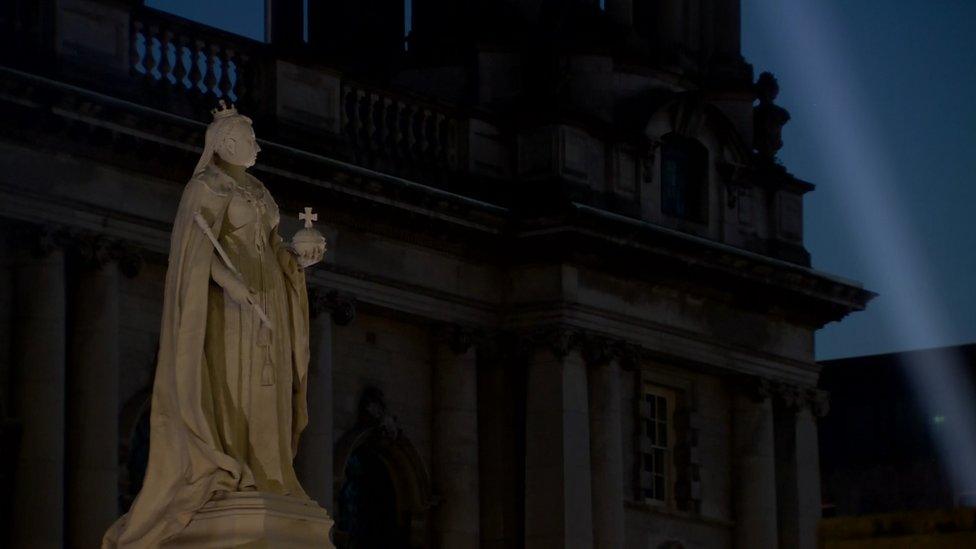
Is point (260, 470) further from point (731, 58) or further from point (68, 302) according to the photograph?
point (731, 58)

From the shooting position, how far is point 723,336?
42.5 m

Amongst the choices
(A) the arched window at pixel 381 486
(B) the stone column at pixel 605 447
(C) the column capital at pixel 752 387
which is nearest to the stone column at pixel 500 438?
(B) the stone column at pixel 605 447

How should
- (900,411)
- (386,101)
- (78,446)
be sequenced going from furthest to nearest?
(900,411) < (386,101) < (78,446)

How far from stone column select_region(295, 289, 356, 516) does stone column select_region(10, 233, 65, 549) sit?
4.04 metres

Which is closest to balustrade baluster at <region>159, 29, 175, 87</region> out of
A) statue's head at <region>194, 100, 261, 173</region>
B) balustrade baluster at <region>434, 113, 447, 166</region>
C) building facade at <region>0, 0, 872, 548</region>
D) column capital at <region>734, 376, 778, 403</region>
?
building facade at <region>0, 0, 872, 548</region>

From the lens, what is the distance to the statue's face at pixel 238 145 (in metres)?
16.5

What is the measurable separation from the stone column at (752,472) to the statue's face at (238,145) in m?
27.0

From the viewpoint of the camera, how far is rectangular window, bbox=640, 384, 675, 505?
41375 millimetres

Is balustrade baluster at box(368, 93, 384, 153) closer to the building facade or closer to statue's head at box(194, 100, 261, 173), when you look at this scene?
the building facade

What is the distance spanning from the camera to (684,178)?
43.0 metres

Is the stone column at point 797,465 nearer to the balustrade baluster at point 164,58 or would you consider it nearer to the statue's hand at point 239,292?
the balustrade baluster at point 164,58

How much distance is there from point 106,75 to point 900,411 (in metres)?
35.7

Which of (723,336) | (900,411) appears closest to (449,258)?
(723,336)

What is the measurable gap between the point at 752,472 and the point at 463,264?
618 cm
